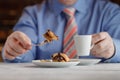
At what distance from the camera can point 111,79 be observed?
0.91m

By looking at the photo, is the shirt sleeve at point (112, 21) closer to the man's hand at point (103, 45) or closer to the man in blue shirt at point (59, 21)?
the man in blue shirt at point (59, 21)

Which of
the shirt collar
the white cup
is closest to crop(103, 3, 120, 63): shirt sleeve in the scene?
the shirt collar

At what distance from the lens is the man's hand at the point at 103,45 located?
1.32m

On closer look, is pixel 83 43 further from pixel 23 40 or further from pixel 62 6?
pixel 62 6

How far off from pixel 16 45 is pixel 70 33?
43 cm

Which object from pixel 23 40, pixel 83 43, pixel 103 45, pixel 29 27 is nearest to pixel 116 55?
pixel 103 45

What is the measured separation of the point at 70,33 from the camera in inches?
68.1

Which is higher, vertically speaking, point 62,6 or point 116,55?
point 62,6

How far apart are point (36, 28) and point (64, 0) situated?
193mm

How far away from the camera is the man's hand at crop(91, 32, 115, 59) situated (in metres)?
1.32

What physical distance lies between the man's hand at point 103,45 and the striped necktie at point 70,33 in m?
0.29

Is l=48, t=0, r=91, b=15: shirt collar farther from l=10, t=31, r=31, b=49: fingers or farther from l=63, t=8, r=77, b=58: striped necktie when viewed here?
l=10, t=31, r=31, b=49: fingers

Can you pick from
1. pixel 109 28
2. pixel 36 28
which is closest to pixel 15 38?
pixel 36 28

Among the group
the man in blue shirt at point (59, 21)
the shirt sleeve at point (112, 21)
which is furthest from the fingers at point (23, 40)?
the shirt sleeve at point (112, 21)
